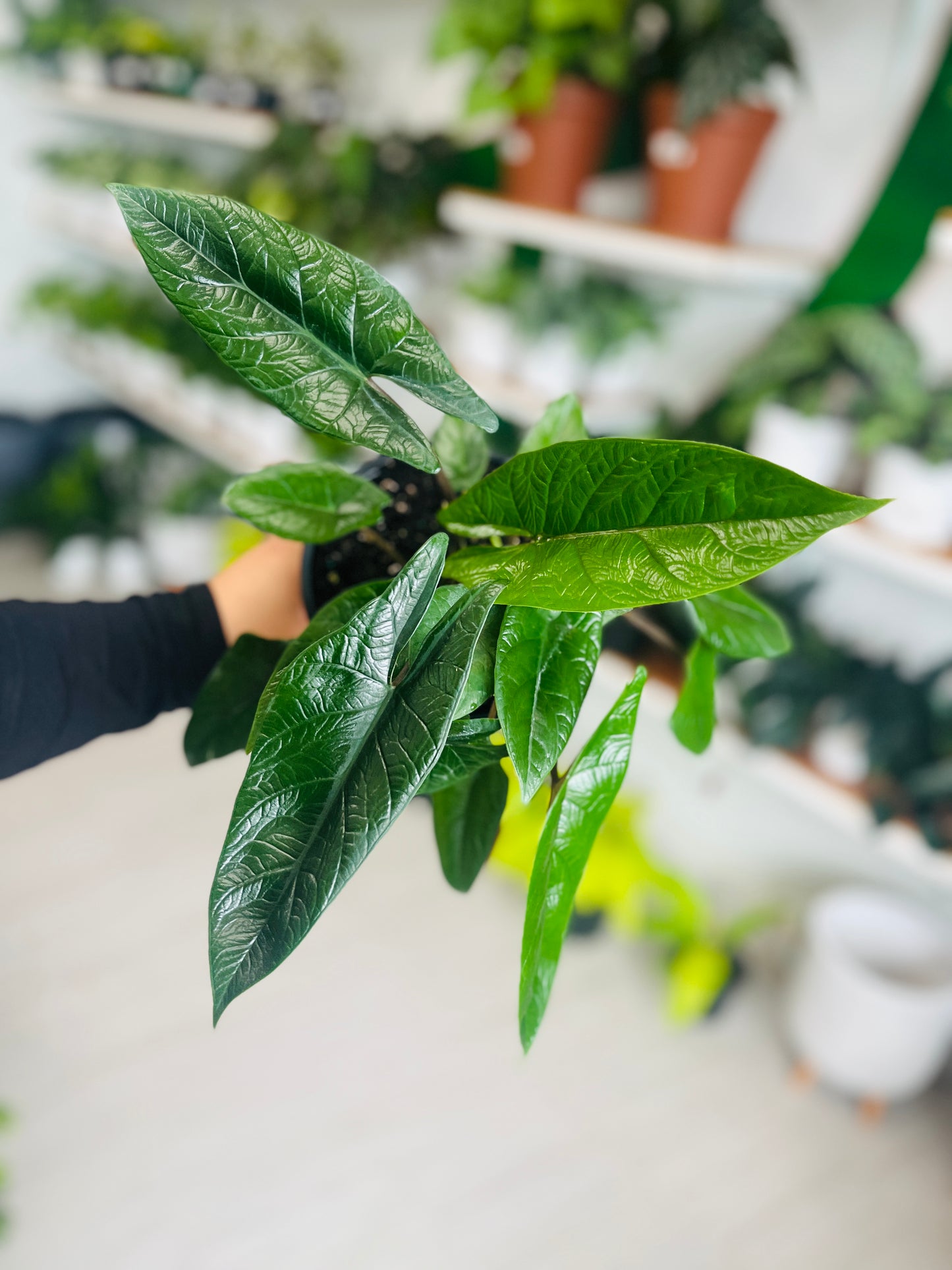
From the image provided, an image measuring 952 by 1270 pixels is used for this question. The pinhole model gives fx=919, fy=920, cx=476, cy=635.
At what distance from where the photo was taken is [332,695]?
0.36 metres

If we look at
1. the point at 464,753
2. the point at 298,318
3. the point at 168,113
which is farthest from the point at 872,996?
the point at 168,113

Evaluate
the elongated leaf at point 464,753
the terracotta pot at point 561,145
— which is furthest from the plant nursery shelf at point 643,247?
the elongated leaf at point 464,753

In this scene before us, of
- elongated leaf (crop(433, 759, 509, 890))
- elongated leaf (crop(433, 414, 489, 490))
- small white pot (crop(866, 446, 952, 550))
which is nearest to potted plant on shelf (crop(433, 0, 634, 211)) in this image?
small white pot (crop(866, 446, 952, 550))

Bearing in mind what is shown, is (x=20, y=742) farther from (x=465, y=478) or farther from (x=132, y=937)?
(x=132, y=937)

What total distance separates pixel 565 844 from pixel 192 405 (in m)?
2.21

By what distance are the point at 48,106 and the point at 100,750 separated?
237 centimetres

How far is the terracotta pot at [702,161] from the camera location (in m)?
Result: 1.21

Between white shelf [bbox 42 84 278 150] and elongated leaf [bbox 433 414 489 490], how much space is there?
1.61 meters

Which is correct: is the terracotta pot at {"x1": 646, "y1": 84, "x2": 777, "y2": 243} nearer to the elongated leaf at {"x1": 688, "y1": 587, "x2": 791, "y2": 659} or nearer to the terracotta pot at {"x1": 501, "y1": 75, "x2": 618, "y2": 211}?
the terracotta pot at {"x1": 501, "y1": 75, "x2": 618, "y2": 211}

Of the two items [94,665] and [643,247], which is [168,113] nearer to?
[643,247]

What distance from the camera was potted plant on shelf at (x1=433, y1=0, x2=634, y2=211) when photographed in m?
1.27

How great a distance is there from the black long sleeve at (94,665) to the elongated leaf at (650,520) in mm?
348

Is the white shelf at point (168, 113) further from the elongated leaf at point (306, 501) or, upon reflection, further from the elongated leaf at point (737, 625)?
the elongated leaf at point (737, 625)

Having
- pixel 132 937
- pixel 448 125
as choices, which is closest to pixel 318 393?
pixel 132 937
